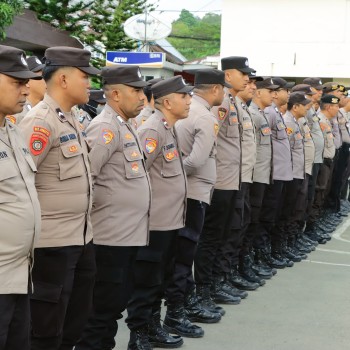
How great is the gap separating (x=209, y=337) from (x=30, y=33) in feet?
59.1

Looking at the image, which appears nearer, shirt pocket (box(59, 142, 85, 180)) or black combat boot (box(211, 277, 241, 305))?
shirt pocket (box(59, 142, 85, 180))

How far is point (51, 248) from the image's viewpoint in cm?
362

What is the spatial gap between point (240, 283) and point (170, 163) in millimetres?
Answer: 2357

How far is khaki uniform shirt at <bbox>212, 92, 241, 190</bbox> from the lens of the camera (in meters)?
6.07

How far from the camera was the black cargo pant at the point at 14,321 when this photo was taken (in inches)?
121

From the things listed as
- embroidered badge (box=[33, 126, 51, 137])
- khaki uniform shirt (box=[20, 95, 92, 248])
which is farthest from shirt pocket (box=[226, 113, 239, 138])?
embroidered badge (box=[33, 126, 51, 137])

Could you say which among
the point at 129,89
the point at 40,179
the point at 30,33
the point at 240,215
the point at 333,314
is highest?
the point at 30,33

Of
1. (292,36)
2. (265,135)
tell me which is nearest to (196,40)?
(292,36)

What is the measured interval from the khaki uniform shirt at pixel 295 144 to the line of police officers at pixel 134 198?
0.01 meters

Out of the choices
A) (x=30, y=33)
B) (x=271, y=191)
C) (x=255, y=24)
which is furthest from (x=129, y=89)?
(x=255, y=24)

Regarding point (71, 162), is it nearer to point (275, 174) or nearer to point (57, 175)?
point (57, 175)

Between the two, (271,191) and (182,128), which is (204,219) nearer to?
(182,128)

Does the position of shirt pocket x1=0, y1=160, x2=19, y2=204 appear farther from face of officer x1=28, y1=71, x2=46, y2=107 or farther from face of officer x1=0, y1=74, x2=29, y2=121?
face of officer x1=28, y1=71, x2=46, y2=107

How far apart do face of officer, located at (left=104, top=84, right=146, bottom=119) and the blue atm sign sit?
6.79 m
